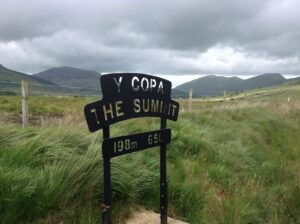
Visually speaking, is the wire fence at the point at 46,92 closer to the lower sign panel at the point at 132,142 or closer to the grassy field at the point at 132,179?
the grassy field at the point at 132,179

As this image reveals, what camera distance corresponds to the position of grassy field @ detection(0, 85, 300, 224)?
4.45 meters

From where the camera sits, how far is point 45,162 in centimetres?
518

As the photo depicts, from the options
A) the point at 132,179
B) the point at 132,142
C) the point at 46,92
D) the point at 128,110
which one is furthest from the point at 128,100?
the point at 46,92

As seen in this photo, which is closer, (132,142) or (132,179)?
(132,142)

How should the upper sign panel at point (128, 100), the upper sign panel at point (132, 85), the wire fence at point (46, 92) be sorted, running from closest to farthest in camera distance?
the upper sign panel at point (128, 100)
the upper sign panel at point (132, 85)
the wire fence at point (46, 92)

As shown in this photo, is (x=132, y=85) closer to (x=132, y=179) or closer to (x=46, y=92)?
(x=132, y=179)

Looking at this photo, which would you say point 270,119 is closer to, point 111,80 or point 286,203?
point 286,203

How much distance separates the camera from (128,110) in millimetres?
4645

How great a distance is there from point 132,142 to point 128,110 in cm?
35

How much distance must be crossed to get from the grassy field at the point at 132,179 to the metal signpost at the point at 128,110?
523 millimetres

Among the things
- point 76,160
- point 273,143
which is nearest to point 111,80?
point 76,160

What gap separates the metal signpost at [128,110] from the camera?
429 cm

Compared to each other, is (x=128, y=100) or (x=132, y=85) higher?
(x=132, y=85)

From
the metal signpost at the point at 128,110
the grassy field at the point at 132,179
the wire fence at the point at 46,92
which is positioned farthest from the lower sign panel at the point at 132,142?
the wire fence at the point at 46,92
